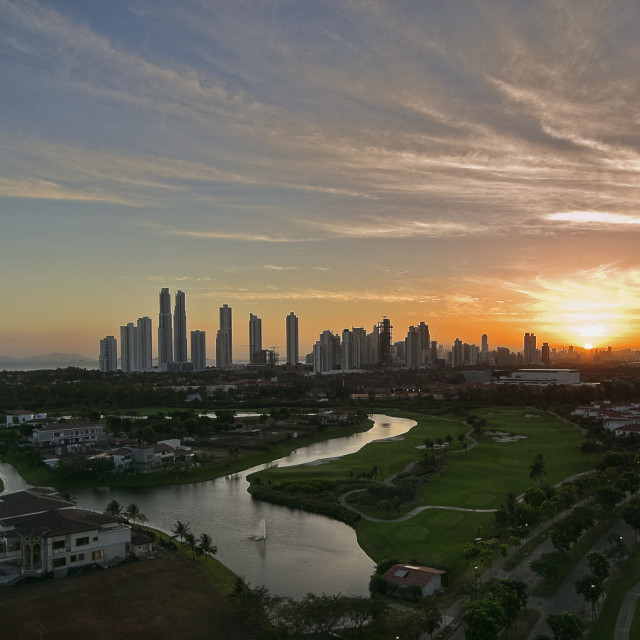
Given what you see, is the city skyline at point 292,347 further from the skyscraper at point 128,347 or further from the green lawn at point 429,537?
the green lawn at point 429,537

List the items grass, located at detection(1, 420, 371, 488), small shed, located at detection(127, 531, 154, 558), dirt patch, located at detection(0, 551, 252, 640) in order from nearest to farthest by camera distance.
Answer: dirt patch, located at detection(0, 551, 252, 640), small shed, located at detection(127, 531, 154, 558), grass, located at detection(1, 420, 371, 488)

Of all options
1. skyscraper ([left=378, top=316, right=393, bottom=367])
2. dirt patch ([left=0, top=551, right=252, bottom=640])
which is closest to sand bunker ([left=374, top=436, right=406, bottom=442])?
dirt patch ([left=0, top=551, right=252, bottom=640])

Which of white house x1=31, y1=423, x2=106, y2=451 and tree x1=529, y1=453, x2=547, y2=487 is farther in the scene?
white house x1=31, y1=423, x2=106, y2=451

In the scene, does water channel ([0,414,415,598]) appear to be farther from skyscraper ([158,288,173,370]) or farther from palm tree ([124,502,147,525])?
skyscraper ([158,288,173,370])

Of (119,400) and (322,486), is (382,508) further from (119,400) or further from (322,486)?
(119,400)

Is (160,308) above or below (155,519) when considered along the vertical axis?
above

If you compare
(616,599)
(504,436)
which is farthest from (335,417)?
(616,599)

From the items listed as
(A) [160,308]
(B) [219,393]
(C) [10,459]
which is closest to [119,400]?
(B) [219,393]
